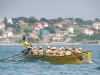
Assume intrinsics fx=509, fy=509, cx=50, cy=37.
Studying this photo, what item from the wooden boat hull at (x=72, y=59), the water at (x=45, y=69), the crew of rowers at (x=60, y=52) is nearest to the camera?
the water at (x=45, y=69)

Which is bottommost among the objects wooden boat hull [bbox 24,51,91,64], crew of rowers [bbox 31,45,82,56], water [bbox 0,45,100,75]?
water [bbox 0,45,100,75]

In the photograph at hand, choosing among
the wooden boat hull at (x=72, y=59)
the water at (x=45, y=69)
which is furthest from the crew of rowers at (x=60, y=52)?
the water at (x=45, y=69)

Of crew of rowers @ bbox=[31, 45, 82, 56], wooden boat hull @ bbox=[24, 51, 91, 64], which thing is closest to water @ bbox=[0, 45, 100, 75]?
wooden boat hull @ bbox=[24, 51, 91, 64]

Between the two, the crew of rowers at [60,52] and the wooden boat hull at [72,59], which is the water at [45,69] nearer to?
the wooden boat hull at [72,59]

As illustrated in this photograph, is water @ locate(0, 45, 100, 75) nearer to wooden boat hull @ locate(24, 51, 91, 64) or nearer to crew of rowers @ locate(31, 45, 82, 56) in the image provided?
wooden boat hull @ locate(24, 51, 91, 64)

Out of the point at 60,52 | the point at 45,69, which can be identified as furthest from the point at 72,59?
the point at 45,69

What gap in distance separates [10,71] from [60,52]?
21.2 feet

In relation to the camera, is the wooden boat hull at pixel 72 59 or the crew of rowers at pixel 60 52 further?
the crew of rowers at pixel 60 52

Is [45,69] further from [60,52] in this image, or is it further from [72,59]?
[60,52]

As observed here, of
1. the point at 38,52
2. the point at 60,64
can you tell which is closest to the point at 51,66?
the point at 60,64

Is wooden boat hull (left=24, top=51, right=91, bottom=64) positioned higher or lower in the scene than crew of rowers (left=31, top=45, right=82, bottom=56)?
lower

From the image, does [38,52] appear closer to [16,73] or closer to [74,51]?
[74,51]

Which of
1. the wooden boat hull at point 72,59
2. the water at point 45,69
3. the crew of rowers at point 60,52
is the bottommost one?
the water at point 45,69

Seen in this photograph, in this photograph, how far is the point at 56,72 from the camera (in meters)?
43.8
